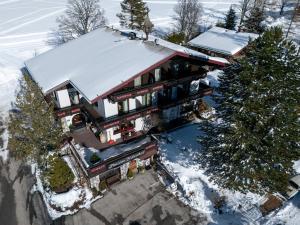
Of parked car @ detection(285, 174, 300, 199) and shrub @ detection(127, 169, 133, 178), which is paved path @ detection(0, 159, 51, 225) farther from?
parked car @ detection(285, 174, 300, 199)

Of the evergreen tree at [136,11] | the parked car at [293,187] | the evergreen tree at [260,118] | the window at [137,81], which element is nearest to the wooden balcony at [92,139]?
the window at [137,81]

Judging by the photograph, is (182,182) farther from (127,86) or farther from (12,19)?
(12,19)

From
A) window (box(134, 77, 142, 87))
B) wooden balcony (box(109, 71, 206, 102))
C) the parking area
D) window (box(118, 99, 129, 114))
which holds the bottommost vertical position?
the parking area

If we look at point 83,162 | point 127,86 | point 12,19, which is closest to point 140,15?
point 127,86

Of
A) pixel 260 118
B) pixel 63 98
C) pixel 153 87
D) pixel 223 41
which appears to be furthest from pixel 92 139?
pixel 223 41

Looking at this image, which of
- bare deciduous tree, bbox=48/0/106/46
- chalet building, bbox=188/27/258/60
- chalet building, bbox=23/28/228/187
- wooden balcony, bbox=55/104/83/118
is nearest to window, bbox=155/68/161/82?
chalet building, bbox=23/28/228/187

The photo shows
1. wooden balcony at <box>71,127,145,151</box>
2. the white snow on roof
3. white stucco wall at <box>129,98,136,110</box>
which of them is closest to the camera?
the white snow on roof

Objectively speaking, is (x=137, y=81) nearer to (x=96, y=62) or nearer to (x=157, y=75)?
(x=157, y=75)
